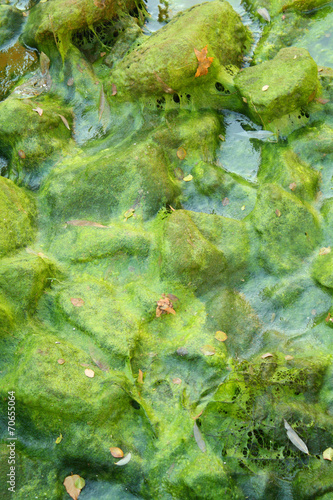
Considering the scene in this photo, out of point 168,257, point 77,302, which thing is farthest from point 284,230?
point 77,302

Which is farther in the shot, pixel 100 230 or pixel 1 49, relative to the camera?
pixel 1 49

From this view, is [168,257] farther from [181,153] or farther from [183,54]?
[183,54]

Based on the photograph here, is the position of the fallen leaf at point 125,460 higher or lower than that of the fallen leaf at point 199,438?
higher

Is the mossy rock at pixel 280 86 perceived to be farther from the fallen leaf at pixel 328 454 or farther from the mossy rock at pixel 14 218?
the fallen leaf at pixel 328 454

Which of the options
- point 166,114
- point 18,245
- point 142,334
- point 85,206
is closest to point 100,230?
point 85,206

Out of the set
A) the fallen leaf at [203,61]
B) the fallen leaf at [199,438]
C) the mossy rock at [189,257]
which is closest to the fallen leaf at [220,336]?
the mossy rock at [189,257]

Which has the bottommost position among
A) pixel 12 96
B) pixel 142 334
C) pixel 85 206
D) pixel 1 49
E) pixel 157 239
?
pixel 142 334

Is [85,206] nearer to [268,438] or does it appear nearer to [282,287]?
[282,287]

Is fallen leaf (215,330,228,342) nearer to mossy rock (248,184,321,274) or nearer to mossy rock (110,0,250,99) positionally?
mossy rock (248,184,321,274)
